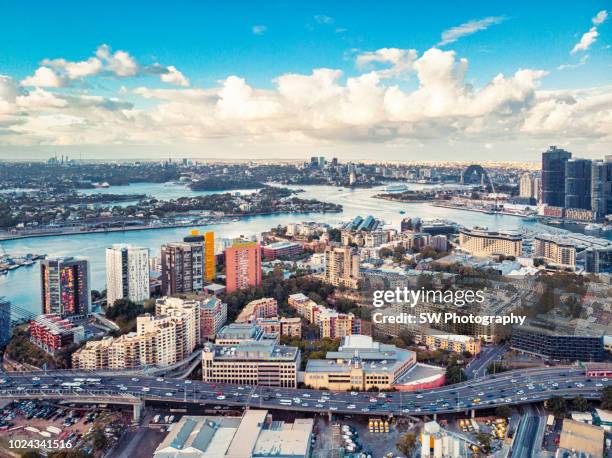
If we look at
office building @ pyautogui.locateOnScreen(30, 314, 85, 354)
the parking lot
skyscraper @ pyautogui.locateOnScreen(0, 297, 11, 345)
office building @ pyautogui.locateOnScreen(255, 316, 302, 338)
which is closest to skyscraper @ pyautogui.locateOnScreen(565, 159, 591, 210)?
office building @ pyautogui.locateOnScreen(255, 316, 302, 338)

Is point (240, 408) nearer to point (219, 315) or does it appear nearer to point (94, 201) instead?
point (219, 315)

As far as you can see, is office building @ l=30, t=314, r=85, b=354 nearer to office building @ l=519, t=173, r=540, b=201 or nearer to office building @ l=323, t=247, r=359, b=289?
office building @ l=323, t=247, r=359, b=289

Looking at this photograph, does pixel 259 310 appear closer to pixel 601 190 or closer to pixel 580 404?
pixel 580 404

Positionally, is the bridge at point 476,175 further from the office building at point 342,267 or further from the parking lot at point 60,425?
the parking lot at point 60,425

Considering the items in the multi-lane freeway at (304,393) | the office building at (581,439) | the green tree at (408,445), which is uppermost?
the office building at (581,439)

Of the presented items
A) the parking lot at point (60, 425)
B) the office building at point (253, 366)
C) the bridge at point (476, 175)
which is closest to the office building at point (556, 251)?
the office building at point (253, 366)

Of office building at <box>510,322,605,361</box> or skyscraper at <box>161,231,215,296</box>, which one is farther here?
skyscraper at <box>161,231,215,296</box>

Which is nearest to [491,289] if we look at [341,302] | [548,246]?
[341,302]

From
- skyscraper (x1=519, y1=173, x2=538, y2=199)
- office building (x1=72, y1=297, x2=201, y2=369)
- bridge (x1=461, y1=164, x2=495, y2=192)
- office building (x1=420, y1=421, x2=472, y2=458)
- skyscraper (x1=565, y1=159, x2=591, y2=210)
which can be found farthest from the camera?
bridge (x1=461, y1=164, x2=495, y2=192)
